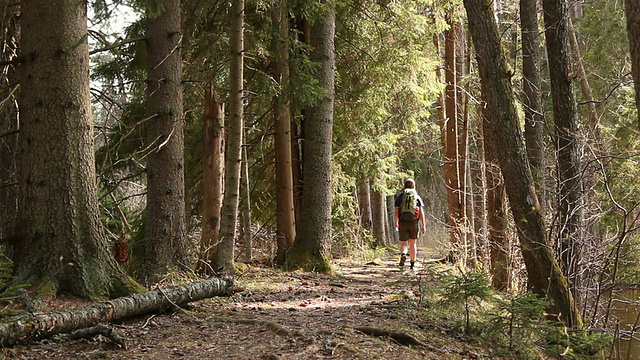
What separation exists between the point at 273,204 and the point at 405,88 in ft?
13.9

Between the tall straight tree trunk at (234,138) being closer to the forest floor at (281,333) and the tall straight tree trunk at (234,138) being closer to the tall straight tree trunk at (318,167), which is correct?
the forest floor at (281,333)

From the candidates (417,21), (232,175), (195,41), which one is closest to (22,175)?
(232,175)

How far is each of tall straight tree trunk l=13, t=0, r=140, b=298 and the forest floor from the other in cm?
38

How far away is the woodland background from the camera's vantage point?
6.52m

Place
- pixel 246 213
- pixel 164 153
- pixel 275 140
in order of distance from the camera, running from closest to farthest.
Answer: pixel 164 153, pixel 275 140, pixel 246 213

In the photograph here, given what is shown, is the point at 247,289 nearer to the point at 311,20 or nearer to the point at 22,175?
the point at 22,175

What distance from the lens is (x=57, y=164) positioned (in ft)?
21.1

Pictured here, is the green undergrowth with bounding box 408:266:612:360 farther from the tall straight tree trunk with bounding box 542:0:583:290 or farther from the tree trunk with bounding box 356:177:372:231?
the tree trunk with bounding box 356:177:372:231

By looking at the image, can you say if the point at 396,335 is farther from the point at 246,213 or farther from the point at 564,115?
the point at 246,213

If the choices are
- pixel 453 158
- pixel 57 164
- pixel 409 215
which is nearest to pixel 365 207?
pixel 453 158

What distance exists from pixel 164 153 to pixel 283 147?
3.70 meters

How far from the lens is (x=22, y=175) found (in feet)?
21.3

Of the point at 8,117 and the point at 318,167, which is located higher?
the point at 8,117

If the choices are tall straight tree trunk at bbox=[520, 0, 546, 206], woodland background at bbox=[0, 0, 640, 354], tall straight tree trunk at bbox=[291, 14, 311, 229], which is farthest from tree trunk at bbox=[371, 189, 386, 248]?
tall straight tree trunk at bbox=[520, 0, 546, 206]
